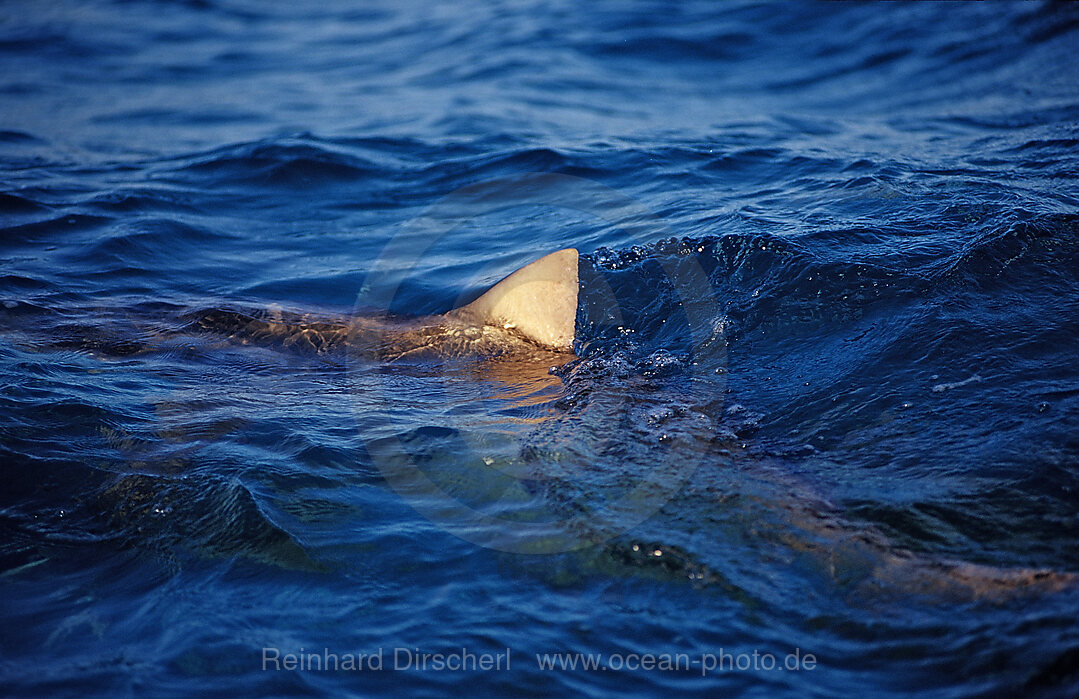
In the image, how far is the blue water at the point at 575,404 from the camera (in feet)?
8.99

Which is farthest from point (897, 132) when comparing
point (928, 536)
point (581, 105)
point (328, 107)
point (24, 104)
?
point (24, 104)

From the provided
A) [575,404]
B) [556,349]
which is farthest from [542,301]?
[575,404]

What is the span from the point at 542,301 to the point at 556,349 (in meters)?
0.28

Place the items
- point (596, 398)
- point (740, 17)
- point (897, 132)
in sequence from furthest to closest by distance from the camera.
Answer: point (740, 17)
point (897, 132)
point (596, 398)

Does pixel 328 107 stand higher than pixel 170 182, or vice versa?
pixel 328 107

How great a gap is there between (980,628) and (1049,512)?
2.31 feet

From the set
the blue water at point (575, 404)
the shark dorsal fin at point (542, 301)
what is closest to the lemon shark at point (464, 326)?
the shark dorsal fin at point (542, 301)

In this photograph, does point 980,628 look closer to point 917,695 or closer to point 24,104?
point 917,695

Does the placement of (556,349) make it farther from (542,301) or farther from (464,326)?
(464,326)

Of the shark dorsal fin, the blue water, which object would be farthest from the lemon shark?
the blue water

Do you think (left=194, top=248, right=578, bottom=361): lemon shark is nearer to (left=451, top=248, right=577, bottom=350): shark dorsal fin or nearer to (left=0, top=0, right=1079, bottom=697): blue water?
(left=451, top=248, right=577, bottom=350): shark dorsal fin

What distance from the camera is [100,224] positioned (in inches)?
265

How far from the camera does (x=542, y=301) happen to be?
4570 mm

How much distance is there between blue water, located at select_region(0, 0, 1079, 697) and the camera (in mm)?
2740
